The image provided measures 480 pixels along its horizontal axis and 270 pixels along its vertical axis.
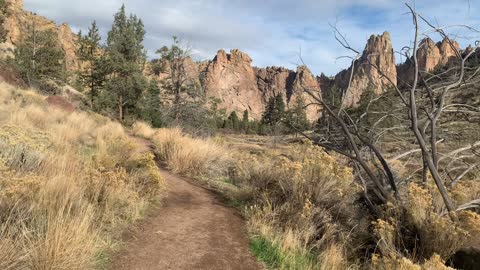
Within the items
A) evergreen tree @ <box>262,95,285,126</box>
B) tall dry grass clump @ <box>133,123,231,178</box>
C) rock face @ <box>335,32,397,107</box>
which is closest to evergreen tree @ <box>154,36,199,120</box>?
tall dry grass clump @ <box>133,123,231,178</box>

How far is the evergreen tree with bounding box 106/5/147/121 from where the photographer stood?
2861 centimetres

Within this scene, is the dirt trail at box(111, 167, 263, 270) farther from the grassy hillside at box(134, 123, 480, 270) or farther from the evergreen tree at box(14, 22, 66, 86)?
the evergreen tree at box(14, 22, 66, 86)

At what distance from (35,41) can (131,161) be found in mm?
33473

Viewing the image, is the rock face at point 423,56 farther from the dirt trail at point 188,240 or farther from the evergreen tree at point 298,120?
the dirt trail at point 188,240

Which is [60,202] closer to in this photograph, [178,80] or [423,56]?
[423,56]

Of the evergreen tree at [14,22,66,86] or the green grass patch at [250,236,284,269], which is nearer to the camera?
the green grass patch at [250,236,284,269]

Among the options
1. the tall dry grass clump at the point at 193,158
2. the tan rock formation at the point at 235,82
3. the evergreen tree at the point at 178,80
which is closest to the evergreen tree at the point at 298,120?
the tall dry grass clump at the point at 193,158

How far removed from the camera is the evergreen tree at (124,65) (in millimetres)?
28609

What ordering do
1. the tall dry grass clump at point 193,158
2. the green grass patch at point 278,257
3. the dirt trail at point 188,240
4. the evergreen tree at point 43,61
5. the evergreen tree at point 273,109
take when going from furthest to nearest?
the evergreen tree at point 273,109 → the evergreen tree at point 43,61 → the tall dry grass clump at point 193,158 → the green grass patch at point 278,257 → the dirt trail at point 188,240

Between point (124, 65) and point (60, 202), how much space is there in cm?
2579

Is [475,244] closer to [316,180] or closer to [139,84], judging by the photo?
[316,180]

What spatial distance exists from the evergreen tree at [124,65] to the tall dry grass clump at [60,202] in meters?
21.8

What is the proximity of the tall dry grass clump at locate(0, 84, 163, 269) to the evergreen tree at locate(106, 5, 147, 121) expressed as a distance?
21793 mm

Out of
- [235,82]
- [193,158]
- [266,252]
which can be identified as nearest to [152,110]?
[193,158]
